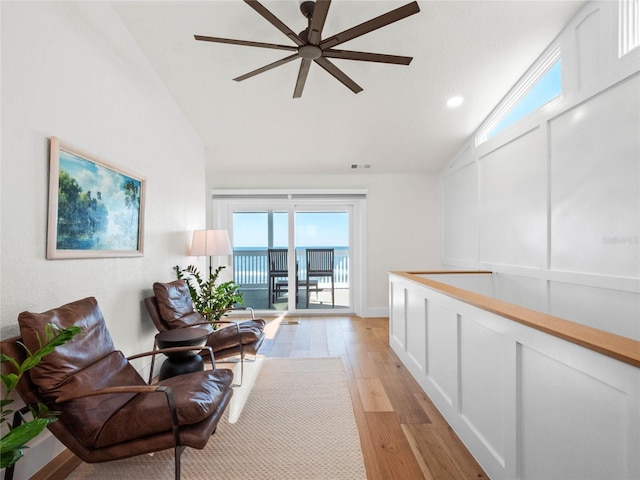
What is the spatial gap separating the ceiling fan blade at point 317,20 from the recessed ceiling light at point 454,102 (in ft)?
7.09

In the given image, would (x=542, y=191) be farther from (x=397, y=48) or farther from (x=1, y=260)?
(x=1, y=260)

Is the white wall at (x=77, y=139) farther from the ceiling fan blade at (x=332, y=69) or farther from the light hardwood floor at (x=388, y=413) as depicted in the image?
the light hardwood floor at (x=388, y=413)

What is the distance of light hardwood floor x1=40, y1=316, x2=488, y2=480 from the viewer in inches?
67.1

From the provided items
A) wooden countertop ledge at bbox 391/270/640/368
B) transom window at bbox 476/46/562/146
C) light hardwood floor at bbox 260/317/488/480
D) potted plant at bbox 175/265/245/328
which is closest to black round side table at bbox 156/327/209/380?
potted plant at bbox 175/265/245/328

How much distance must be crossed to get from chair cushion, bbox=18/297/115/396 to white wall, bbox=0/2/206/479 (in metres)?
0.19

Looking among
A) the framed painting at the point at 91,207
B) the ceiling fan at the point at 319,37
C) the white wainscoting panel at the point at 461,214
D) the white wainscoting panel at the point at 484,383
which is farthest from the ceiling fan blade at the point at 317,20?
the white wainscoting panel at the point at 461,214

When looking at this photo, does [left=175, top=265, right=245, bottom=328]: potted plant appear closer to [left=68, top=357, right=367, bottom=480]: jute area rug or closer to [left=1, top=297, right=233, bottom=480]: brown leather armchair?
[left=68, top=357, right=367, bottom=480]: jute area rug

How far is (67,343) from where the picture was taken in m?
1.52

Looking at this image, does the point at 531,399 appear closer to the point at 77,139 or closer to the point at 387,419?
the point at 387,419

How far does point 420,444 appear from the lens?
1898 millimetres

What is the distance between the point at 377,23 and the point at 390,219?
11.9 ft

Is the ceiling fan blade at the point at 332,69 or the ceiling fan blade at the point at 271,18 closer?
the ceiling fan blade at the point at 271,18

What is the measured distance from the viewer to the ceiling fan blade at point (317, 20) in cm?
161

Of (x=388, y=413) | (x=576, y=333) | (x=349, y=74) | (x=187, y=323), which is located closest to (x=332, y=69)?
(x=349, y=74)
